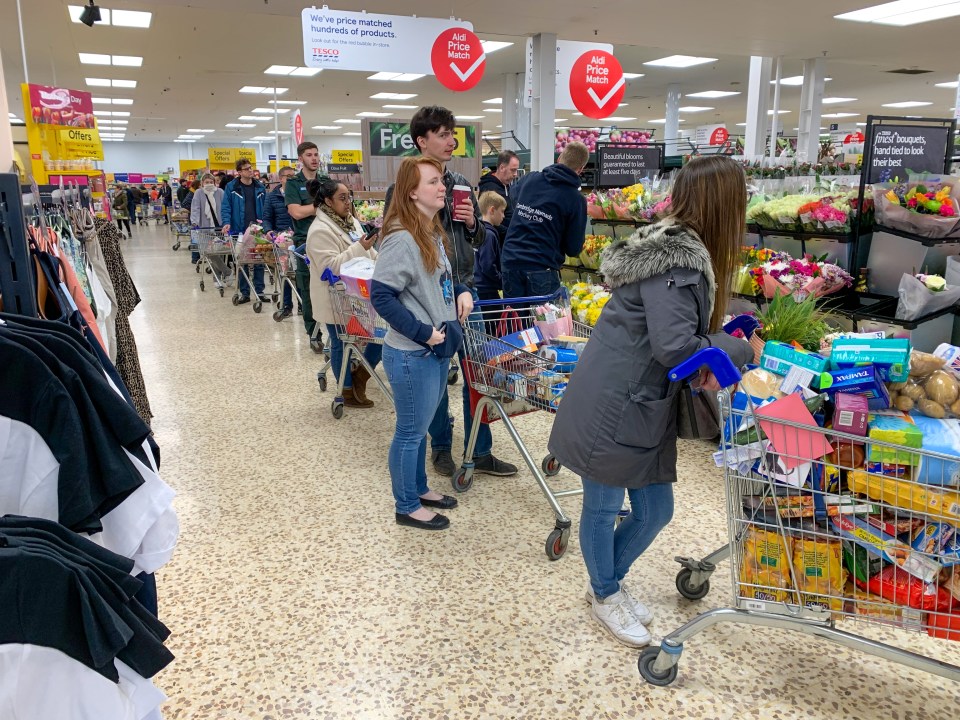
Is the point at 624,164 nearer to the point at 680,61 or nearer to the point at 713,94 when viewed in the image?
the point at 680,61

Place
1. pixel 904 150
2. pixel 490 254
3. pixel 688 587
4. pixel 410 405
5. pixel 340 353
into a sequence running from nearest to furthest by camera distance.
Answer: pixel 688 587, pixel 410 405, pixel 904 150, pixel 490 254, pixel 340 353

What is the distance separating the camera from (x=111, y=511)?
1229mm

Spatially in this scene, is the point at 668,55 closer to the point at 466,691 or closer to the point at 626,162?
the point at 626,162

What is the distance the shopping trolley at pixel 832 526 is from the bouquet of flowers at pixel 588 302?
2.04m

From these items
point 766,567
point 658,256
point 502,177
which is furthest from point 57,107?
point 766,567

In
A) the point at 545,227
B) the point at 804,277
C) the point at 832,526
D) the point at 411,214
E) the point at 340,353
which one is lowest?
the point at 340,353

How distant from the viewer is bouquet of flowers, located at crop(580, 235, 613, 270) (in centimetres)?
569

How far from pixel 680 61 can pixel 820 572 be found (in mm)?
13642

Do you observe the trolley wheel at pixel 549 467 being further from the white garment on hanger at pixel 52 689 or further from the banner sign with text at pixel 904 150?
the white garment on hanger at pixel 52 689

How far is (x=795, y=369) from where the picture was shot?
185 centimetres

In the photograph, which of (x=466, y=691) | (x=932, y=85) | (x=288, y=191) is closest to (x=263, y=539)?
(x=466, y=691)

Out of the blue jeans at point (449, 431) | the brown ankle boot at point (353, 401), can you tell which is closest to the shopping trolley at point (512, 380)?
the blue jeans at point (449, 431)

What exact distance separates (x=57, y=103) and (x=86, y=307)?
658 centimetres

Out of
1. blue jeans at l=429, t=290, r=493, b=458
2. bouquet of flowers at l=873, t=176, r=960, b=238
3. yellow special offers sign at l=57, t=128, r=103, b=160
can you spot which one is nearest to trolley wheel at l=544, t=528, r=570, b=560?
blue jeans at l=429, t=290, r=493, b=458
